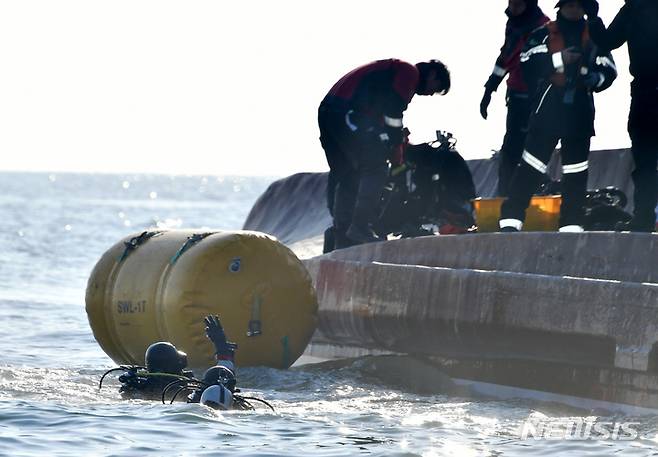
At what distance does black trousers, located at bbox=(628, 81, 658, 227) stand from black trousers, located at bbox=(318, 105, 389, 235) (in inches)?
88.8

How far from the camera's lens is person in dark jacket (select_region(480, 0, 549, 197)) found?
12.7 metres

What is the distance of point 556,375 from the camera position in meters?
10.5

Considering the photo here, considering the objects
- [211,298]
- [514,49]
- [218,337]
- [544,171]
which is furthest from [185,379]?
[514,49]

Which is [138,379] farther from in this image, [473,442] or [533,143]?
[533,143]

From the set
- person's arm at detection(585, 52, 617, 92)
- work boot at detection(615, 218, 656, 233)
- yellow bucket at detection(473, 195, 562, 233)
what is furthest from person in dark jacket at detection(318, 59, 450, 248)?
work boot at detection(615, 218, 656, 233)

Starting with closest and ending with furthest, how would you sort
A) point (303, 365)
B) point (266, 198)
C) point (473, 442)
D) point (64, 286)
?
point (473, 442)
point (303, 365)
point (266, 198)
point (64, 286)

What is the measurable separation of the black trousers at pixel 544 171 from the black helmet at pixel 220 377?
137 inches

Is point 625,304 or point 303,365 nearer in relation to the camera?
point 625,304

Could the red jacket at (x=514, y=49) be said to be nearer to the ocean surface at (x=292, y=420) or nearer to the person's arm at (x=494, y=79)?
the person's arm at (x=494, y=79)

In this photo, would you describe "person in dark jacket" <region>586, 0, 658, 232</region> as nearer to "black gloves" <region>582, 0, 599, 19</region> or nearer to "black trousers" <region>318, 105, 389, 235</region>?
"black gloves" <region>582, 0, 599, 19</region>

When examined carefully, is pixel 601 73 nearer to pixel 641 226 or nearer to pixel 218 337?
pixel 641 226

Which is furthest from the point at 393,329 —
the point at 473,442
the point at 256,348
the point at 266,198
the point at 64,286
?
the point at 64,286

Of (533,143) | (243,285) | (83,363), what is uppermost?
(533,143)

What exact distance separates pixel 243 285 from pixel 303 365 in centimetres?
136
